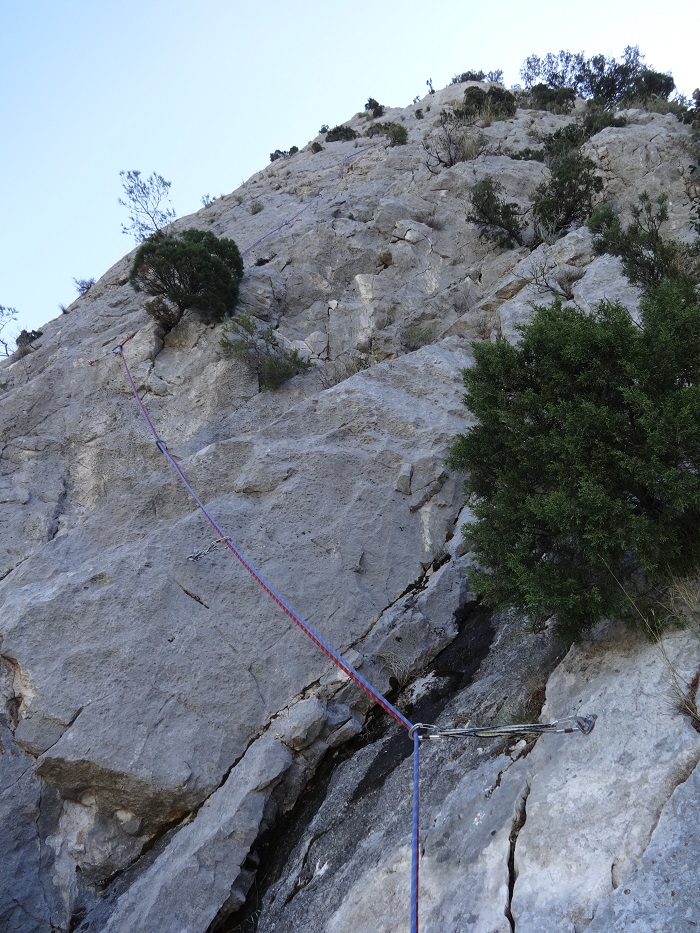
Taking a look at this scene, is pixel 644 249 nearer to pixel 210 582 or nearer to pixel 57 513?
pixel 210 582

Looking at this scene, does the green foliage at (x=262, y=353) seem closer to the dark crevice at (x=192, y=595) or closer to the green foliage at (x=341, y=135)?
the dark crevice at (x=192, y=595)

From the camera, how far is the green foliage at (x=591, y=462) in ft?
15.1

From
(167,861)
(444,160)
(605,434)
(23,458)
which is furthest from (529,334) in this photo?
(444,160)

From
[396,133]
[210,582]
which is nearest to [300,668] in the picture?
[210,582]

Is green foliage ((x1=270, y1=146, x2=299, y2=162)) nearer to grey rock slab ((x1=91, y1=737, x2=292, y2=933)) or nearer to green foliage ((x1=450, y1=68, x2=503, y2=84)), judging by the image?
green foliage ((x1=450, y1=68, x2=503, y2=84))

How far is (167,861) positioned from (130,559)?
3.39m

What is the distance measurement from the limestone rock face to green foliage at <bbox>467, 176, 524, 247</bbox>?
925 mm

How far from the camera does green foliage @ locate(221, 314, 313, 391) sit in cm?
1032

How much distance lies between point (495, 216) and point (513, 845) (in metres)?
12.5

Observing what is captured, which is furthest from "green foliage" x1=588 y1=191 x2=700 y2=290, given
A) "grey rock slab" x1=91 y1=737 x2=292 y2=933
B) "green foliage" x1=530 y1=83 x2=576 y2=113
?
"green foliage" x1=530 y1=83 x2=576 y2=113

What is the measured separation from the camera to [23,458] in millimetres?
9812

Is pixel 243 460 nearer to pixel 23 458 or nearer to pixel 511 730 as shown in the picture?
pixel 23 458

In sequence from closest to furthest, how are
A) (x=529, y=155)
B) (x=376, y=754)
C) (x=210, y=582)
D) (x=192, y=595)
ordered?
(x=376, y=754) → (x=192, y=595) → (x=210, y=582) → (x=529, y=155)

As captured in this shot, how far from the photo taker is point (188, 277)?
11.8 metres
